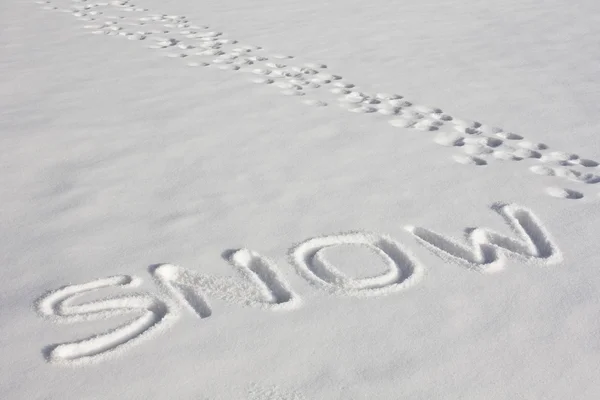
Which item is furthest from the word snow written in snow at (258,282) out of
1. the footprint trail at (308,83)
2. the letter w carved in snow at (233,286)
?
the footprint trail at (308,83)

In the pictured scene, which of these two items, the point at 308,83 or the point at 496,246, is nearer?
the point at 496,246

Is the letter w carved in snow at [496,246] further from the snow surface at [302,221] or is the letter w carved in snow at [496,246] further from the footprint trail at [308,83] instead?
the footprint trail at [308,83]

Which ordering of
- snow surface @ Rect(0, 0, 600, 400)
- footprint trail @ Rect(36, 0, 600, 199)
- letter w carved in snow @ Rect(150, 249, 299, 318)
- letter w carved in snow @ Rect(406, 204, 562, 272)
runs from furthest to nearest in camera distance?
1. footprint trail @ Rect(36, 0, 600, 199)
2. letter w carved in snow @ Rect(406, 204, 562, 272)
3. letter w carved in snow @ Rect(150, 249, 299, 318)
4. snow surface @ Rect(0, 0, 600, 400)

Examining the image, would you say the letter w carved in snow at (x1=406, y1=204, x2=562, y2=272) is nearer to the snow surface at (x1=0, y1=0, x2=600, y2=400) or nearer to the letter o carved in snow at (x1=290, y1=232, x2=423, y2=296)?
the snow surface at (x1=0, y1=0, x2=600, y2=400)

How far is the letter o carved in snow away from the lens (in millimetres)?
1800

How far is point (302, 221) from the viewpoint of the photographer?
2139 millimetres

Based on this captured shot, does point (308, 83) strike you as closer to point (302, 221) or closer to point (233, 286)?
point (302, 221)

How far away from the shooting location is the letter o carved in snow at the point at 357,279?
180cm

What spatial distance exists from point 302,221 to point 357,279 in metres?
0.37

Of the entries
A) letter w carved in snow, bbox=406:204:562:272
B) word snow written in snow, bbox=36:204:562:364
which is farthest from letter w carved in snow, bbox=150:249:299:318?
letter w carved in snow, bbox=406:204:562:272

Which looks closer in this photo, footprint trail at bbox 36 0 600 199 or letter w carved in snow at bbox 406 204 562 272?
letter w carved in snow at bbox 406 204 562 272

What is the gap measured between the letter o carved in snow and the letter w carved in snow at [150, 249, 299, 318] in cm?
9

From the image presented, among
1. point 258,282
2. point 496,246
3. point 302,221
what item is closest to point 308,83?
point 302,221

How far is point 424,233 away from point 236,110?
51.8 inches
